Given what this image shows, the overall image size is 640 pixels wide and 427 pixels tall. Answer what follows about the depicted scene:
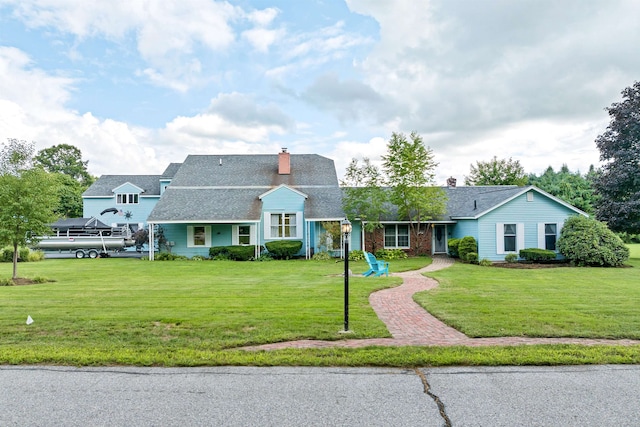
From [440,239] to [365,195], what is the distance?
573 cm

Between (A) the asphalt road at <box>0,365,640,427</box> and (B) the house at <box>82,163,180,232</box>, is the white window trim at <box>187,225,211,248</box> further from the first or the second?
(A) the asphalt road at <box>0,365,640,427</box>

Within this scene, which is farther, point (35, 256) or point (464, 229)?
point (35, 256)

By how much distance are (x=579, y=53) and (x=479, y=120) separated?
7.47 metres

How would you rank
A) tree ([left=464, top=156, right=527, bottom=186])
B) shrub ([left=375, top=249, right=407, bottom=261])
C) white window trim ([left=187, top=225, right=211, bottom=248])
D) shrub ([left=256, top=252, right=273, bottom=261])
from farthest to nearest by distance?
tree ([left=464, top=156, right=527, bottom=186]), white window trim ([left=187, top=225, right=211, bottom=248]), shrub ([left=375, top=249, right=407, bottom=261]), shrub ([left=256, top=252, right=273, bottom=261])

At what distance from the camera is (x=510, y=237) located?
66.4ft

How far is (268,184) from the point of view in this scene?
1057 inches

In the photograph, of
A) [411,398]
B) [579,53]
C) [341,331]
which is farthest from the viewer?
[579,53]

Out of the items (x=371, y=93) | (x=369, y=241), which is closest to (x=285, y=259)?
(x=369, y=241)

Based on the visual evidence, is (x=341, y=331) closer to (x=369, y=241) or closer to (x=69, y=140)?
(x=369, y=241)

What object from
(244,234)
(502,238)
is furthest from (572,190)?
(244,234)

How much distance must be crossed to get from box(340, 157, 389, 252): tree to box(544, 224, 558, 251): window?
842 centimetres

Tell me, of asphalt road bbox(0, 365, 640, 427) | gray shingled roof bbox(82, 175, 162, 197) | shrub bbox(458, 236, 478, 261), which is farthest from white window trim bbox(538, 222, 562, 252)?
gray shingled roof bbox(82, 175, 162, 197)

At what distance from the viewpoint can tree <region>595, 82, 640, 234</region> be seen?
2361 centimetres

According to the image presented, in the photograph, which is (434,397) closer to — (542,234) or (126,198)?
(542,234)
